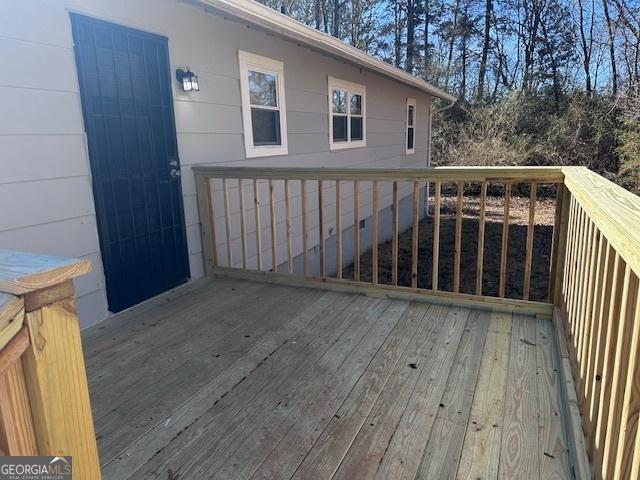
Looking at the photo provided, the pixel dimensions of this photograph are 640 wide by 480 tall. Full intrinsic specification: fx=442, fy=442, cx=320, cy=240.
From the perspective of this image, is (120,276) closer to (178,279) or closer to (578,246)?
(178,279)

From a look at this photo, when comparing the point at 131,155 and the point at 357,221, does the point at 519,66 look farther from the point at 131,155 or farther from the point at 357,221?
A: the point at 131,155

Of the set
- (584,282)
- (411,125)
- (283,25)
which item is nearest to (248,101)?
(283,25)

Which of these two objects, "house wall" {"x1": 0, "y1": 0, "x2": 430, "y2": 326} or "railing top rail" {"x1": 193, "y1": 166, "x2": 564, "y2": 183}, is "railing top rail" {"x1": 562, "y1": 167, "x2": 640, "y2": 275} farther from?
"house wall" {"x1": 0, "y1": 0, "x2": 430, "y2": 326}

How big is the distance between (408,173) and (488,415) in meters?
1.75

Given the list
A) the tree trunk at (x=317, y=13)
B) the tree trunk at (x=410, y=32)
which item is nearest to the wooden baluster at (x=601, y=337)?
the tree trunk at (x=317, y=13)

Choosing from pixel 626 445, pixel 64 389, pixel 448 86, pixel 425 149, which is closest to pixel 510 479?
pixel 626 445

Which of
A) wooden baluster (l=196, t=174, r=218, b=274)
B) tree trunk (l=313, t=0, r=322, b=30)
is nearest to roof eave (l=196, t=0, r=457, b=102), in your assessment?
wooden baluster (l=196, t=174, r=218, b=274)

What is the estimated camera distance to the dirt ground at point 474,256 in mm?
6308

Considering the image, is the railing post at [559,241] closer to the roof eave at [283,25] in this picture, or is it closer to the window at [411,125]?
the roof eave at [283,25]

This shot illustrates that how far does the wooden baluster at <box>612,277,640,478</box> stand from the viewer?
3.51 ft

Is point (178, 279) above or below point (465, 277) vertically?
above

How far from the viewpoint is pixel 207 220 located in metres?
4.03

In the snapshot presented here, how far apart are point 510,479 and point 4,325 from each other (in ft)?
5.53

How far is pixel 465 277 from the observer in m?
6.58
